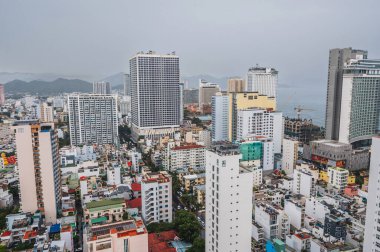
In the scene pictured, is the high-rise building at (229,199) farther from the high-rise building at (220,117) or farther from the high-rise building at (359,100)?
the high-rise building at (220,117)

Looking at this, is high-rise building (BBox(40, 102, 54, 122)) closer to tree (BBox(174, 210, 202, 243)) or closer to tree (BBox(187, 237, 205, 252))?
tree (BBox(174, 210, 202, 243))

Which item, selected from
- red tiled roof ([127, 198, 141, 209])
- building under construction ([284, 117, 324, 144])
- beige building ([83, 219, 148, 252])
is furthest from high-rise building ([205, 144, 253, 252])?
building under construction ([284, 117, 324, 144])

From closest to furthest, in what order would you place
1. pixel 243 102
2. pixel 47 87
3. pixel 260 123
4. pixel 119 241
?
pixel 119 241, pixel 260 123, pixel 243 102, pixel 47 87

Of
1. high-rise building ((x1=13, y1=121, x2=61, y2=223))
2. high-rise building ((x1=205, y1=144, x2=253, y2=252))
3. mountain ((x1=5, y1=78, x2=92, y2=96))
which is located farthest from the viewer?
mountain ((x1=5, y1=78, x2=92, y2=96))

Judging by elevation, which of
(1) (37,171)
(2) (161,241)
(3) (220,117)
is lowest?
(2) (161,241)

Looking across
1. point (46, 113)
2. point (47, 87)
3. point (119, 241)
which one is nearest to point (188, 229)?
point (119, 241)

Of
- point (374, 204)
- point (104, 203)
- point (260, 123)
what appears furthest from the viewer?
point (260, 123)

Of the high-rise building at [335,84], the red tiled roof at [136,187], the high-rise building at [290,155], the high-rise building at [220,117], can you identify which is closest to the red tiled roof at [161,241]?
the red tiled roof at [136,187]

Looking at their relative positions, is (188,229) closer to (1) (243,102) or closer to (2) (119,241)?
(2) (119,241)
